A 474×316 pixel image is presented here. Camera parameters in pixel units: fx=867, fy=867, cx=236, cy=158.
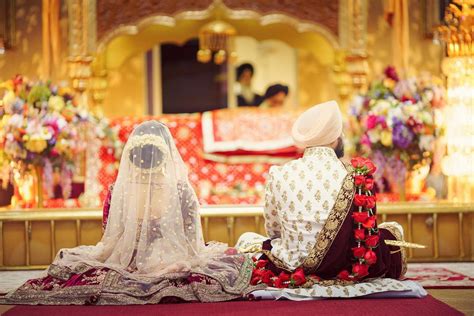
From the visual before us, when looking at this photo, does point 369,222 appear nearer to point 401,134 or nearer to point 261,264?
point 261,264

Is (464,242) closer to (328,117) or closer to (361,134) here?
(361,134)

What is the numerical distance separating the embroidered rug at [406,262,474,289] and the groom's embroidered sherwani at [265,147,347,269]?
1009 mm

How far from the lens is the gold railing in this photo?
20.9ft

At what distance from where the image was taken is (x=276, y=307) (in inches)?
169

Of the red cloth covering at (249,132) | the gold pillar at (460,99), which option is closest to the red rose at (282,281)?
the gold pillar at (460,99)

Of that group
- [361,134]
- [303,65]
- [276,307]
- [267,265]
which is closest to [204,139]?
[361,134]

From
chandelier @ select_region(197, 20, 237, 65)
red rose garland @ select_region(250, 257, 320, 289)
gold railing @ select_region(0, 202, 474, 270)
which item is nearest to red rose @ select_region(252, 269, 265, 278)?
red rose garland @ select_region(250, 257, 320, 289)

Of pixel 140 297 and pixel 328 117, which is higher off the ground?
pixel 328 117

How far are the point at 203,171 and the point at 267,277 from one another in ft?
10.3

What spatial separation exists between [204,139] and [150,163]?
2993 mm

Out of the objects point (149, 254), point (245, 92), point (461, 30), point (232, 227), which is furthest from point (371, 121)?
point (245, 92)

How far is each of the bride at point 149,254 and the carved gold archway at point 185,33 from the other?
3.88 metres

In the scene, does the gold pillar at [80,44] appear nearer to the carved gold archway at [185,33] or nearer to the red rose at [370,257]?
the carved gold archway at [185,33]

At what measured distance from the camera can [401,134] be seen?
22.8ft
